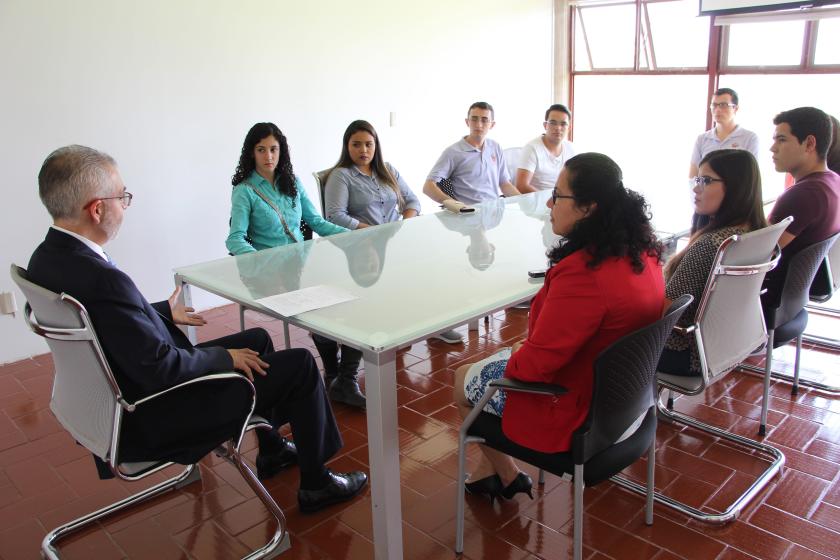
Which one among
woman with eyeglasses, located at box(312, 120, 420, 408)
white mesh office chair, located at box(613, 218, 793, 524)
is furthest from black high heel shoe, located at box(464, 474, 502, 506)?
woman with eyeglasses, located at box(312, 120, 420, 408)

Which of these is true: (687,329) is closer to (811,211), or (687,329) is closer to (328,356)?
(811,211)

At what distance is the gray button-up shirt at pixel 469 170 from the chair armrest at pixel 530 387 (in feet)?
8.69

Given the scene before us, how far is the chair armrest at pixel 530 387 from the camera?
5.55ft

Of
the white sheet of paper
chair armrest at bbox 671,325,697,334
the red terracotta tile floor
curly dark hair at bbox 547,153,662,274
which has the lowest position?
the red terracotta tile floor

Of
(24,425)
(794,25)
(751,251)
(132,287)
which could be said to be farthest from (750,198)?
(794,25)

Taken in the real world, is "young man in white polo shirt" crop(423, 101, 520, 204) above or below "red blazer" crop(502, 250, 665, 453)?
above

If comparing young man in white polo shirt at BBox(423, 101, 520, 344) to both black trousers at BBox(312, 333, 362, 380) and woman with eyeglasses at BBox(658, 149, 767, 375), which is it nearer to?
black trousers at BBox(312, 333, 362, 380)

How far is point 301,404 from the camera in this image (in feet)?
7.22

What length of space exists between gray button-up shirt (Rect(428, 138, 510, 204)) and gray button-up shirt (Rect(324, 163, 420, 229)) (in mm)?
531

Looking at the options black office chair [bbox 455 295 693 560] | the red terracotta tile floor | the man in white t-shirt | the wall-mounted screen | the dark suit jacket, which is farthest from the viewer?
the wall-mounted screen

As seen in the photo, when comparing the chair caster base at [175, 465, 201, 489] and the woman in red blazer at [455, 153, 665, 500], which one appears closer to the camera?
the woman in red blazer at [455, 153, 665, 500]

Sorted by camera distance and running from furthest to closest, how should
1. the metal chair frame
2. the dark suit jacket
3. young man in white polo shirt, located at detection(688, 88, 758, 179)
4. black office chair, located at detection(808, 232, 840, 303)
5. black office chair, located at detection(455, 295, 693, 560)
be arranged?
young man in white polo shirt, located at detection(688, 88, 758, 179) < black office chair, located at detection(808, 232, 840, 303) < the metal chair frame < the dark suit jacket < black office chair, located at detection(455, 295, 693, 560)

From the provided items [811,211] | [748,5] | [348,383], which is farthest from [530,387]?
[748,5]

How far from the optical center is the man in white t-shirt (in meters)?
4.48
